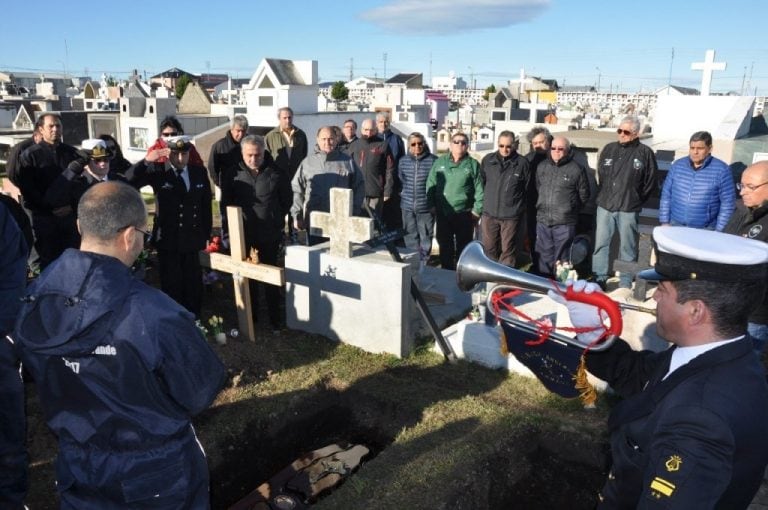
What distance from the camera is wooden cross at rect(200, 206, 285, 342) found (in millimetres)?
6004

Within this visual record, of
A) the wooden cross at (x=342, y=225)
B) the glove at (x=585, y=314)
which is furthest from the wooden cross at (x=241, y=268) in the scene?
the glove at (x=585, y=314)

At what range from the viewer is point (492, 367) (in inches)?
233

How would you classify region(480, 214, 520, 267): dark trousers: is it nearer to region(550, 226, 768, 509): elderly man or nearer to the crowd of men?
the crowd of men

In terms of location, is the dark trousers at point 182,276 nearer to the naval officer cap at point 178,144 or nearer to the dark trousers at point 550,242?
the naval officer cap at point 178,144

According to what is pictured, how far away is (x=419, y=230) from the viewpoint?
27.0ft

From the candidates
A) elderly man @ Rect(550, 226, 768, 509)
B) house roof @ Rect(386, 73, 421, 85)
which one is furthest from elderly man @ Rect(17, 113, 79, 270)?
house roof @ Rect(386, 73, 421, 85)

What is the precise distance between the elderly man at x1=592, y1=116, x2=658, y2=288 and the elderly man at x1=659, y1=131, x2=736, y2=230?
1.51 feet

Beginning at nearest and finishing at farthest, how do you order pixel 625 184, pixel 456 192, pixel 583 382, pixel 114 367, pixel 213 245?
pixel 114 367
pixel 583 382
pixel 213 245
pixel 625 184
pixel 456 192

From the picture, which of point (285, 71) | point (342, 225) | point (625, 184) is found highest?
point (285, 71)

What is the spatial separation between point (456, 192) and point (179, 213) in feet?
11.2

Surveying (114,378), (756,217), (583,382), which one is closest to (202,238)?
(114,378)

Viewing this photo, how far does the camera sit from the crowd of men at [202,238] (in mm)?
2348

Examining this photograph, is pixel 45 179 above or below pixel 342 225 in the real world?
above

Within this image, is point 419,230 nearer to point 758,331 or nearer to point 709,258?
point 758,331
